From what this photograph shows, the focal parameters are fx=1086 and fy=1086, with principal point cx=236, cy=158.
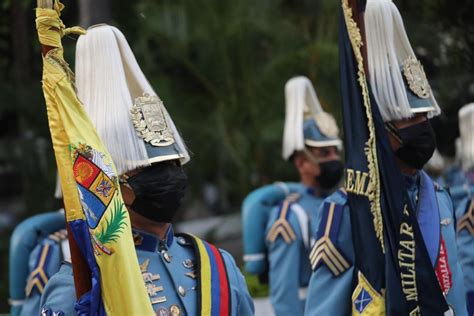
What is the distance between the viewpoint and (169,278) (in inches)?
146

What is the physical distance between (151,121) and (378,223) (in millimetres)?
1059

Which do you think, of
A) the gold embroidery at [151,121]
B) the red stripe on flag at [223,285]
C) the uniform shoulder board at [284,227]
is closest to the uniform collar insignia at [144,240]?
the red stripe on flag at [223,285]

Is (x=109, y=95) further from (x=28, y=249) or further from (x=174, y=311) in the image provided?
(x=28, y=249)

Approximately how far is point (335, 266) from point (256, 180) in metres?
7.88

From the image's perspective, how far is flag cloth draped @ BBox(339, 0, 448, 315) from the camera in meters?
4.17

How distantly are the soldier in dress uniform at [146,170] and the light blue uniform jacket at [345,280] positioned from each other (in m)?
0.64

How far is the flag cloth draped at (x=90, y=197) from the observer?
128 inches

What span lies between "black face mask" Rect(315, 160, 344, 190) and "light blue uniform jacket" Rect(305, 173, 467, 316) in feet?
8.05

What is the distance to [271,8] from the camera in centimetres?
1231

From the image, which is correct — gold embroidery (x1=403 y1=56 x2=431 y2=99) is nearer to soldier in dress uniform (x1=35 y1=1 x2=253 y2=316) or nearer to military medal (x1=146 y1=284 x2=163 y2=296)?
soldier in dress uniform (x1=35 y1=1 x2=253 y2=316)

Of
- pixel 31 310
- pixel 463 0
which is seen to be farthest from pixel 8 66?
pixel 31 310

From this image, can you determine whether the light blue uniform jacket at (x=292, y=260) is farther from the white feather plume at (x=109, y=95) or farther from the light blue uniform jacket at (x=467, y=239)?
the white feather plume at (x=109, y=95)

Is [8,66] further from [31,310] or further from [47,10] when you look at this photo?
[47,10]

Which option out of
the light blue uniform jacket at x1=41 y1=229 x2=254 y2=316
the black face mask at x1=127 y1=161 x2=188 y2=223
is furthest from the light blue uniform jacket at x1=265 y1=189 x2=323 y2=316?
the black face mask at x1=127 y1=161 x2=188 y2=223
